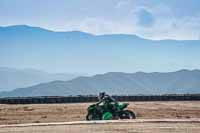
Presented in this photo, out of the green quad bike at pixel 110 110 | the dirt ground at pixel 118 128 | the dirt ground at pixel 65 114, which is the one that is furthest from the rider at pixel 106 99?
the dirt ground at pixel 118 128

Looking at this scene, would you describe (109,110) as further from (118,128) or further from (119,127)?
(118,128)

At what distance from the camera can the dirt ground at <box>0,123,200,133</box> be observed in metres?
27.6

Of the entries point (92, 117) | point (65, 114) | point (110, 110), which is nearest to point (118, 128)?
point (110, 110)

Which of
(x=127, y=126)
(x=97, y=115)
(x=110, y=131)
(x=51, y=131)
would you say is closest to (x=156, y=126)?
(x=127, y=126)

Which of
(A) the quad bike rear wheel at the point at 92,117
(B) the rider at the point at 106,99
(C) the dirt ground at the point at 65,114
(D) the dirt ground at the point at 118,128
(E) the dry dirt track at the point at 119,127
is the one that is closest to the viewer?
(D) the dirt ground at the point at 118,128

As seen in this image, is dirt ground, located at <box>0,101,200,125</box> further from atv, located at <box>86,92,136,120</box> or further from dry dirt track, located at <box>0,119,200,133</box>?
atv, located at <box>86,92,136,120</box>

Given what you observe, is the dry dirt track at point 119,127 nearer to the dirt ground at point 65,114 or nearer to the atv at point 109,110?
A: the dirt ground at point 65,114

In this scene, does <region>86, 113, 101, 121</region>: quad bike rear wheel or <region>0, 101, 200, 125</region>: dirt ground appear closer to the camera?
<region>86, 113, 101, 121</region>: quad bike rear wheel

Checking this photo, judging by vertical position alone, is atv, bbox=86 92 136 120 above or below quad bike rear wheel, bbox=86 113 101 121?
above

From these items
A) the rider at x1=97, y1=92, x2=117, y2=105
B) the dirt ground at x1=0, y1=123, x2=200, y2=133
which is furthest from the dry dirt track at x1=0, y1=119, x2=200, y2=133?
the rider at x1=97, y1=92, x2=117, y2=105

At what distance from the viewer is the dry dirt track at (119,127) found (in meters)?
27.7

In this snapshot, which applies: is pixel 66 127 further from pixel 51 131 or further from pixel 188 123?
pixel 188 123

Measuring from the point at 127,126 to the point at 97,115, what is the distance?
7.32 meters

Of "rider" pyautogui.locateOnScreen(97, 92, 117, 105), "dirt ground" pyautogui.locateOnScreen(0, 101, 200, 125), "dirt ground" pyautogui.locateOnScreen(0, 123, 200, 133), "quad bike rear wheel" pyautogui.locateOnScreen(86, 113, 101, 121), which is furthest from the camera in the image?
"dirt ground" pyautogui.locateOnScreen(0, 101, 200, 125)
